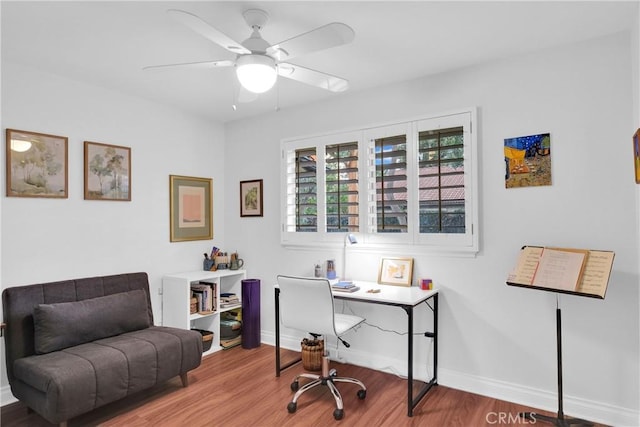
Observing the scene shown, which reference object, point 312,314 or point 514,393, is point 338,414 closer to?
point 312,314

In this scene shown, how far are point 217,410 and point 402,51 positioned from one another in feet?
9.16

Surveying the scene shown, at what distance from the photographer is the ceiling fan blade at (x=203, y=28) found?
5.32ft

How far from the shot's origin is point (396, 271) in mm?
3207

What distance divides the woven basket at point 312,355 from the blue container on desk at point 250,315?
80 centimetres

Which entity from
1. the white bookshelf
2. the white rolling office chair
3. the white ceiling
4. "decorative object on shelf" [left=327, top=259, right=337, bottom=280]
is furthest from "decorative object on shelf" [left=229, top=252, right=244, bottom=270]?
the white ceiling

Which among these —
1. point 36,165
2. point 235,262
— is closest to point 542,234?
point 235,262

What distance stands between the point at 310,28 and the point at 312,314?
1867mm

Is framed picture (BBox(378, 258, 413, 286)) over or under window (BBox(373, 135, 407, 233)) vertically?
under

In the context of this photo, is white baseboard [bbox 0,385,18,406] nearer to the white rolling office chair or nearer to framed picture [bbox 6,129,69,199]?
framed picture [bbox 6,129,69,199]

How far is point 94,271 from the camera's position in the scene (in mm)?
3223

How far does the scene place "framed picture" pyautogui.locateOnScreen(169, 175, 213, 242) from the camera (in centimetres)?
388

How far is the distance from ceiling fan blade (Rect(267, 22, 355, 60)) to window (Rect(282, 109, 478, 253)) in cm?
143

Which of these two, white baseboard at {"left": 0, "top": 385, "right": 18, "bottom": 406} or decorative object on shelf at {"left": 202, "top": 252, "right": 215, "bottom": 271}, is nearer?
white baseboard at {"left": 0, "top": 385, "right": 18, "bottom": 406}

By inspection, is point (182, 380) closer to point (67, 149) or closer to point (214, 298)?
point (214, 298)
